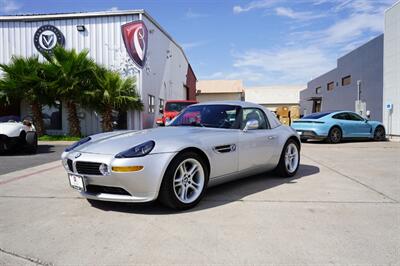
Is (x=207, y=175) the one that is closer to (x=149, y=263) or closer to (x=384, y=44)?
(x=149, y=263)

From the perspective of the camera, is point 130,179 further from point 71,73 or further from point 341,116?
point 71,73

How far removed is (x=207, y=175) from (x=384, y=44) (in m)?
19.8

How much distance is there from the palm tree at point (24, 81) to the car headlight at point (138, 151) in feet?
40.2

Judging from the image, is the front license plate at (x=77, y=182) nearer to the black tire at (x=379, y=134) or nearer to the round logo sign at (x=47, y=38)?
the black tire at (x=379, y=134)

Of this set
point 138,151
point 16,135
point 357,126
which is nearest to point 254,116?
point 138,151

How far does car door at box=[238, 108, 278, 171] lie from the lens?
4754 mm

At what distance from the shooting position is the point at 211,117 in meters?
4.97

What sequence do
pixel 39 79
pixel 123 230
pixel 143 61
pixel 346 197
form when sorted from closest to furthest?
pixel 123 230, pixel 346 197, pixel 39 79, pixel 143 61

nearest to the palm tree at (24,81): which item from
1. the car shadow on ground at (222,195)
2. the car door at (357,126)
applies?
the car shadow on ground at (222,195)

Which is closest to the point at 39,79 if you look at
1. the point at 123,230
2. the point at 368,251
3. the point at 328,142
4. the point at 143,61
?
the point at 143,61

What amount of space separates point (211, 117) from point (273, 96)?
5788 centimetres

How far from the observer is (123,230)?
3.29 meters

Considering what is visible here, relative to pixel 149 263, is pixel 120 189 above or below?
above

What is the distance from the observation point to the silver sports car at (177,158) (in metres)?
3.59
